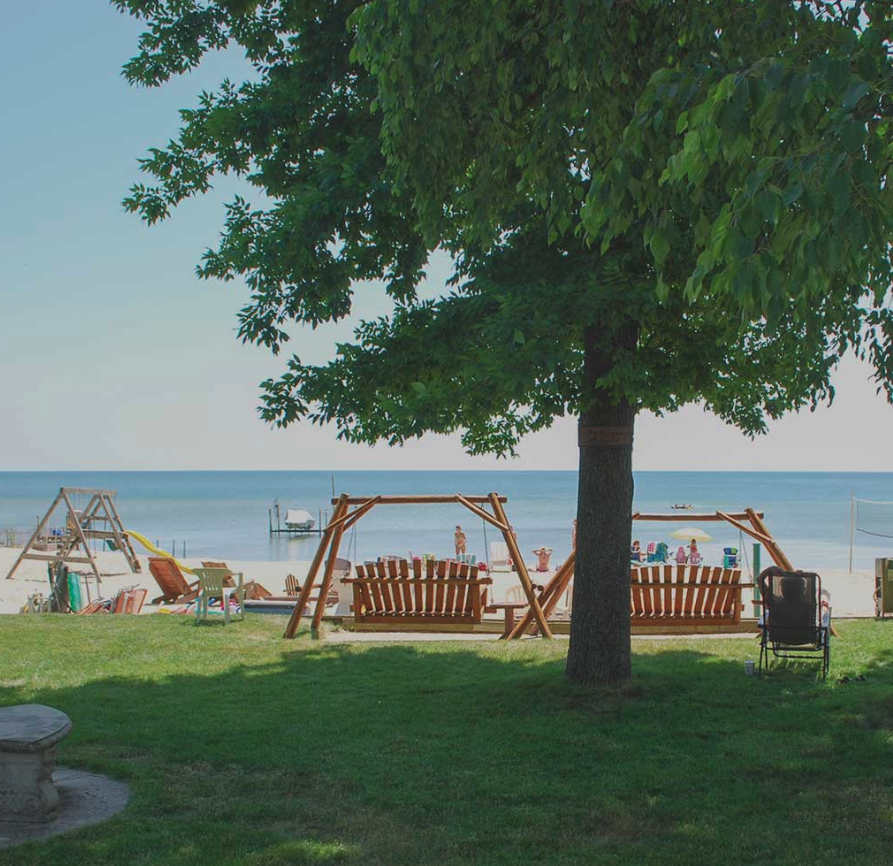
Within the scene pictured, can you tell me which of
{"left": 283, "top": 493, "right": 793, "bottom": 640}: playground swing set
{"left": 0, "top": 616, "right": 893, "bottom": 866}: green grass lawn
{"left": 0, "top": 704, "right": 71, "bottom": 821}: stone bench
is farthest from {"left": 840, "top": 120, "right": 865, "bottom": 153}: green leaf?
{"left": 283, "top": 493, "right": 793, "bottom": 640}: playground swing set

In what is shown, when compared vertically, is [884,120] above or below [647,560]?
above

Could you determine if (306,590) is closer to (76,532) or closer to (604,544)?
(604,544)

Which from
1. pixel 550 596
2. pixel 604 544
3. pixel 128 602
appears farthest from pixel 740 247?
pixel 128 602

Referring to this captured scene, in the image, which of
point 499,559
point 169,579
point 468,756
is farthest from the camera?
point 499,559

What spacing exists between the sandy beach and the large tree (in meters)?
9.46

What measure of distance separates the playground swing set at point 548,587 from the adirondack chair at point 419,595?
1 centimetres

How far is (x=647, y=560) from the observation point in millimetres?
31969

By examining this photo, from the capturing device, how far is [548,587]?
539 inches

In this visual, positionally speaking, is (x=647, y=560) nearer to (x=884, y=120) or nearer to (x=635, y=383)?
(x=635, y=383)

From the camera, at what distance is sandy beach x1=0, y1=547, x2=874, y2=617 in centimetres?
2299

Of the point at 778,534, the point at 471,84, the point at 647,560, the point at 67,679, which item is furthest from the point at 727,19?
the point at 778,534

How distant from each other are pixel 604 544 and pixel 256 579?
26104 mm

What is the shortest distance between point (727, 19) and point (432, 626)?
31.3 feet

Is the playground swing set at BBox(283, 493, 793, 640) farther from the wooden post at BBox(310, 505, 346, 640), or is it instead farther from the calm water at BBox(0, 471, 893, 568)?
the calm water at BBox(0, 471, 893, 568)
